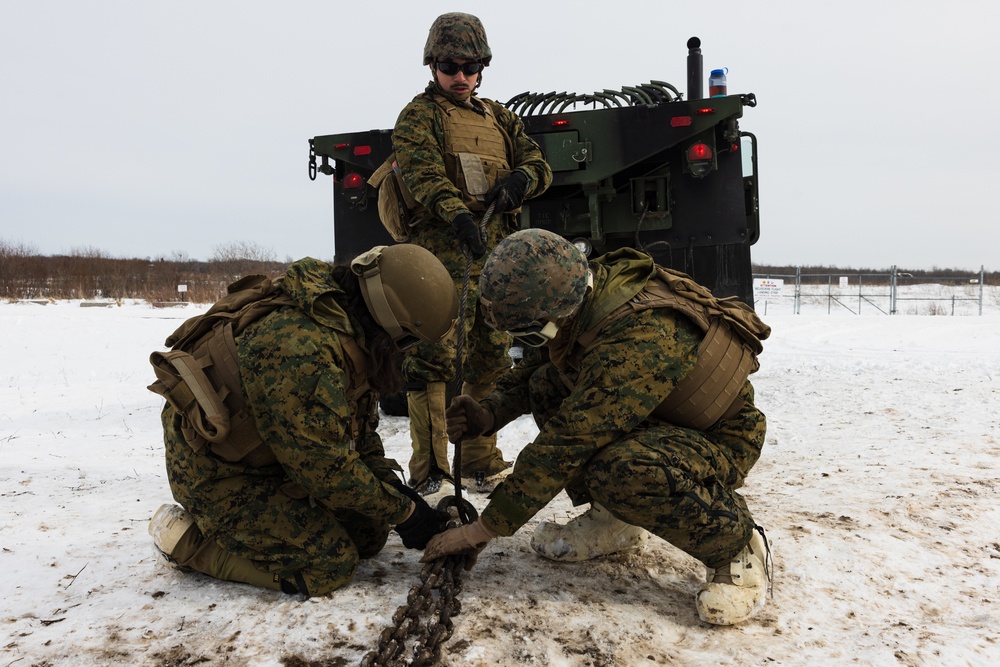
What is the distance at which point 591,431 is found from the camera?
90.0 inches

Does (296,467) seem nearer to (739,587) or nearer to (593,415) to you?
(593,415)

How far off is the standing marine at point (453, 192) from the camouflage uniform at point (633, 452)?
51.6 inches

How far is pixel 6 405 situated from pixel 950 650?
21.0 feet

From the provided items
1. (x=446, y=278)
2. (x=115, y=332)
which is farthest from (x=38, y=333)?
(x=446, y=278)

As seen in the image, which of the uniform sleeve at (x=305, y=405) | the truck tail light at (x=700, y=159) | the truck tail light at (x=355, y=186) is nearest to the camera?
the uniform sleeve at (x=305, y=405)

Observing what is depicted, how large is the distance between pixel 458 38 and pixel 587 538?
90.7 inches

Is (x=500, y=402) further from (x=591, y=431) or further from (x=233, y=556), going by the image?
(x=233, y=556)

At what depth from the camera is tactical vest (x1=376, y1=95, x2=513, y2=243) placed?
3.77m

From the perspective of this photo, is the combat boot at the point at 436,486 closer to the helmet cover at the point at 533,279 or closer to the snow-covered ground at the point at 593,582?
the snow-covered ground at the point at 593,582

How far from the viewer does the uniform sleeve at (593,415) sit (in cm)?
229

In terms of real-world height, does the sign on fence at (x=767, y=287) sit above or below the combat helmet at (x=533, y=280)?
below

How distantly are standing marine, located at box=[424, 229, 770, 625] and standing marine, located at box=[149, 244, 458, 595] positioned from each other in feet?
0.85

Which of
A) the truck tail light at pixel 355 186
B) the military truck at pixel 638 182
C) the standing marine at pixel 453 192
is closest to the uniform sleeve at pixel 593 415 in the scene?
the standing marine at pixel 453 192

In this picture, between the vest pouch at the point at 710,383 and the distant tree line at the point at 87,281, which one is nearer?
the vest pouch at the point at 710,383
